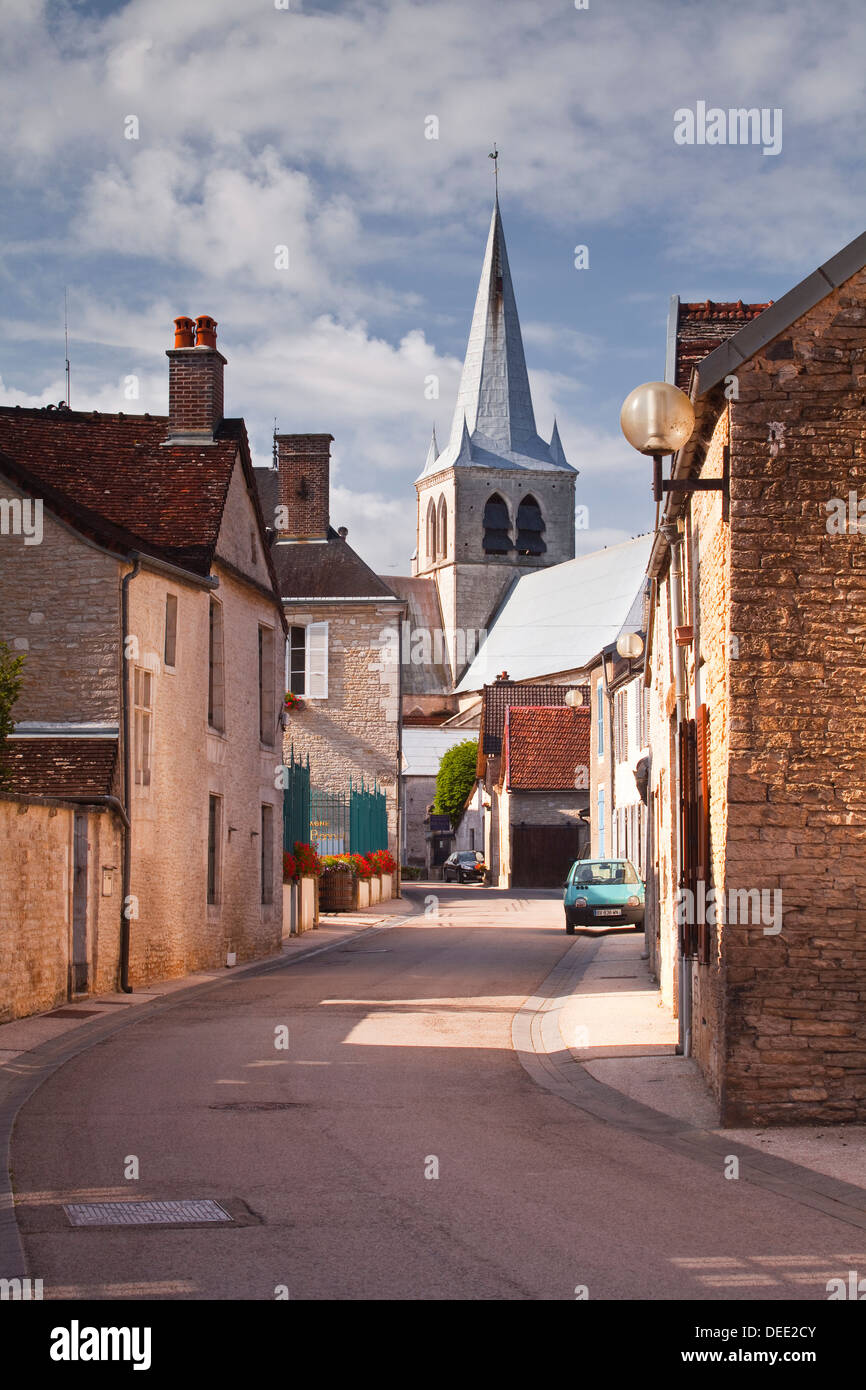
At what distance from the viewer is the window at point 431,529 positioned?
111 meters

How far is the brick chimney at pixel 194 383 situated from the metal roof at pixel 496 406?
79.9m

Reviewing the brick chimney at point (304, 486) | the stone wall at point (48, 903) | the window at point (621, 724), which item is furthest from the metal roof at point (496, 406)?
the stone wall at point (48, 903)

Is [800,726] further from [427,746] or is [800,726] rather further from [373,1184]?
[427,746]

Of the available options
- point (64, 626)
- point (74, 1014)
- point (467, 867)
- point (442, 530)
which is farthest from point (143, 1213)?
point (442, 530)

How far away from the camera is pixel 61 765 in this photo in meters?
18.0

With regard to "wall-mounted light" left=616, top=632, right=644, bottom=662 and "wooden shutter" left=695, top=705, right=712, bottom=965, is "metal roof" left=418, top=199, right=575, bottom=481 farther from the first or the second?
"wooden shutter" left=695, top=705, right=712, bottom=965

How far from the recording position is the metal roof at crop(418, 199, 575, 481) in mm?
102375

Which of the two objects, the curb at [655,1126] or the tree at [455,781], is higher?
the tree at [455,781]

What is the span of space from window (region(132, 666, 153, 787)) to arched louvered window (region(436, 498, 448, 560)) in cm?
8963

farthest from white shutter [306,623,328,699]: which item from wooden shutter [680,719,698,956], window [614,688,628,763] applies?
wooden shutter [680,719,698,956]

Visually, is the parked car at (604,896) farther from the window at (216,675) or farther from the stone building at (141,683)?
the window at (216,675)

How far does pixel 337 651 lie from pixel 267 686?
787 inches

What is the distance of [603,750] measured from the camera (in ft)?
141
